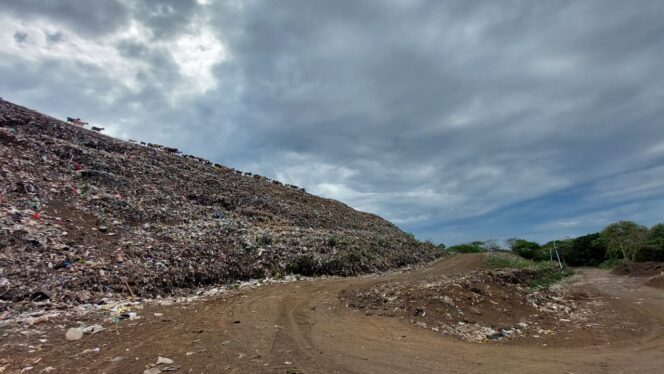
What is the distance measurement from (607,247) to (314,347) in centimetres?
5151

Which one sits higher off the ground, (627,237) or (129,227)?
(627,237)

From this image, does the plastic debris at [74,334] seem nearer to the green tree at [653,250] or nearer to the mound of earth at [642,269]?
the mound of earth at [642,269]

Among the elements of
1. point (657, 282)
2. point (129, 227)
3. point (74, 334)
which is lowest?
point (74, 334)

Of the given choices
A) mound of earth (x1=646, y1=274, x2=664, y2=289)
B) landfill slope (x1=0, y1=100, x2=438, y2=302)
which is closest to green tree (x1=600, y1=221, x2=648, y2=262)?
mound of earth (x1=646, y1=274, x2=664, y2=289)

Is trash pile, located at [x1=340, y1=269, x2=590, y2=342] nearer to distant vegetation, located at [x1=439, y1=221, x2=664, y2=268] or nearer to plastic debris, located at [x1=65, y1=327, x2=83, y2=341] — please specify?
plastic debris, located at [x1=65, y1=327, x2=83, y2=341]

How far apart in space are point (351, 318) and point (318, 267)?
20.3ft

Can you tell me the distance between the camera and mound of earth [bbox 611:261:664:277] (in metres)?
26.3

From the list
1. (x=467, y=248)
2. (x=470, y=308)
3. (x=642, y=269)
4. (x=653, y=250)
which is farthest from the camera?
(x=467, y=248)

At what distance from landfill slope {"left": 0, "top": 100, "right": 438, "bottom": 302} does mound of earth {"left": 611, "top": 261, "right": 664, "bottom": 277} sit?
17438 mm

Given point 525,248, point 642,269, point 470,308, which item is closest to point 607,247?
point 525,248

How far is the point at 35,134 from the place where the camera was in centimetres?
1753

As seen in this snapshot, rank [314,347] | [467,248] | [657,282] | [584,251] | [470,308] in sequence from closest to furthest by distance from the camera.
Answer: [314,347], [470,308], [657,282], [467,248], [584,251]

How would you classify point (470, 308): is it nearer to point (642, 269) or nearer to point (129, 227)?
point (129, 227)

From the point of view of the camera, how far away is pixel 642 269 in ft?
93.2
